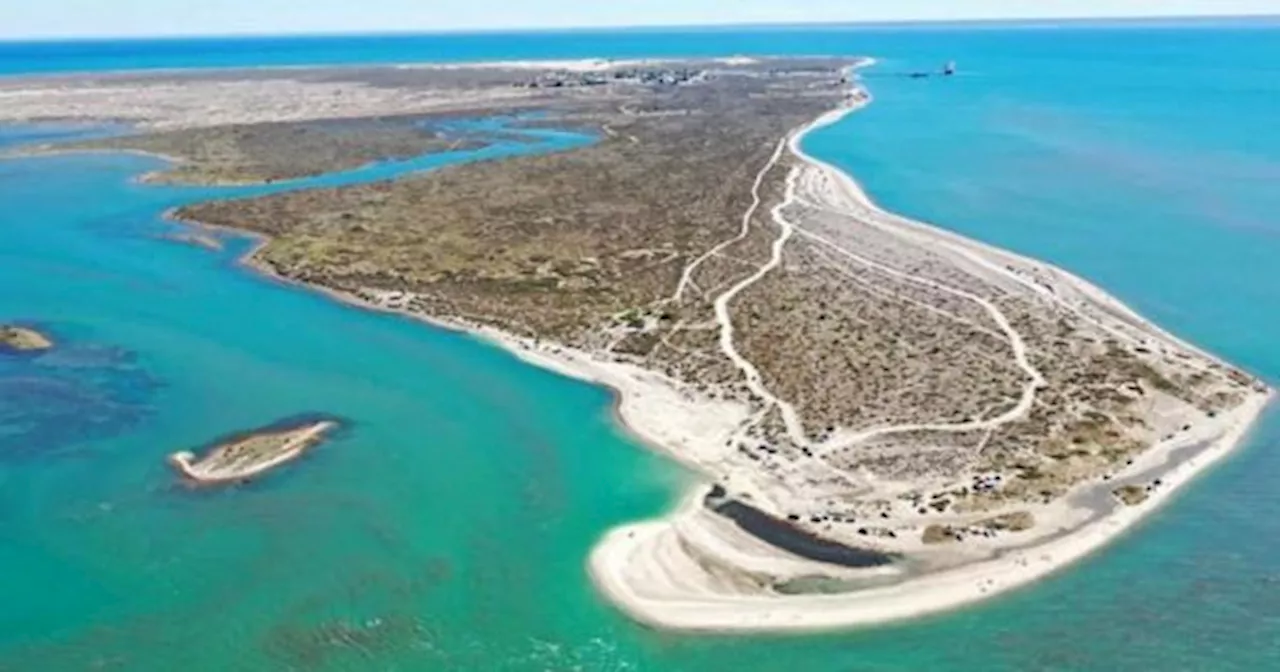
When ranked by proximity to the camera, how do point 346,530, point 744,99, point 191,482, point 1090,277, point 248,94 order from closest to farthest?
point 346,530
point 191,482
point 1090,277
point 744,99
point 248,94

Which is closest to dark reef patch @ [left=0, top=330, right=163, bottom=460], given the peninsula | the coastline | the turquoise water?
the turquoise water

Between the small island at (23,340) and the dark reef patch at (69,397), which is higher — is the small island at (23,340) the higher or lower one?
the higher one

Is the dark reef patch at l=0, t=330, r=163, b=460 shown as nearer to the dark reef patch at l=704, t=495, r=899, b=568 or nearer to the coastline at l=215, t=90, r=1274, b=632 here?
the coastline at l=215, t=90, r=1274, b=632

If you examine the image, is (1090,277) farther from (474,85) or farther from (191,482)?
(474,85)

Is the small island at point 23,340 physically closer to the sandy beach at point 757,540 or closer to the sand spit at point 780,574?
the sandy beach at point 757,540

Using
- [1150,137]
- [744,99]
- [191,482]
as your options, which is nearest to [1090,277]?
[191,482]

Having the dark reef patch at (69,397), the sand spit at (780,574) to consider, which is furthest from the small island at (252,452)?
the sand spit at (780,574)
